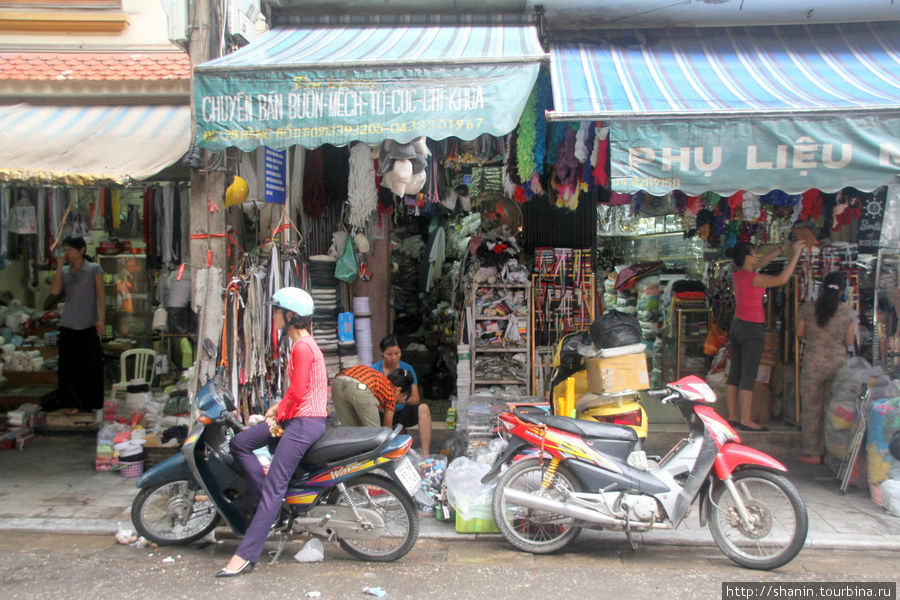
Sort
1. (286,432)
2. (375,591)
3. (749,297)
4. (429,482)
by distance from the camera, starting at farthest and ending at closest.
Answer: (749,297)
(429,482)
(286,432)
(375,591)

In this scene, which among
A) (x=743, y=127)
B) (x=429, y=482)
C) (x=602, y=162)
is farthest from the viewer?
(x=602, y=162)

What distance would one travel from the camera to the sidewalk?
4863mm

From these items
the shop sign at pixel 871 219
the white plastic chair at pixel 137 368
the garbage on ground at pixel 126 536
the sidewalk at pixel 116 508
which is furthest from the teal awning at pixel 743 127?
the white plastic chair at pixel 137 368

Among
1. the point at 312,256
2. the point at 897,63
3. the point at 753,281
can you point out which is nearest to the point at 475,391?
the point at 312,256

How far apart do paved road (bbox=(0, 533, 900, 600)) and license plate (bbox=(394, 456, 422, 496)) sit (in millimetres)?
543

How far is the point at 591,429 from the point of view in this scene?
4672 millimetres

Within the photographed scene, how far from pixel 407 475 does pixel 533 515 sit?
96 centimetres

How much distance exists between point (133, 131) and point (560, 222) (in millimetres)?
4925

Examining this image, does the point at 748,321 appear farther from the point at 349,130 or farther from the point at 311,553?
the point at 311,553

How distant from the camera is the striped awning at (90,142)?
5.58 m

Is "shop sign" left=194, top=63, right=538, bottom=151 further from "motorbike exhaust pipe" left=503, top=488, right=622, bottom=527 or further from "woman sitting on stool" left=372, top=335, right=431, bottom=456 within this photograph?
"motorbike exhaust pipe" left=503, top=488, right=622, bottom=527

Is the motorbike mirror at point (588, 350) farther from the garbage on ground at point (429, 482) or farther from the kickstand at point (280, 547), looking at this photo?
the kickstand at point (280, 547)

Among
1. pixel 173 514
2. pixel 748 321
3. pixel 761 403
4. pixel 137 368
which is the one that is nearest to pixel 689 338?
pixel 761 403

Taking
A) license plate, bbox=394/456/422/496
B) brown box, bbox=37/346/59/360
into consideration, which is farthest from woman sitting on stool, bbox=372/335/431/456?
brown box, bbox=37/346/59/360
